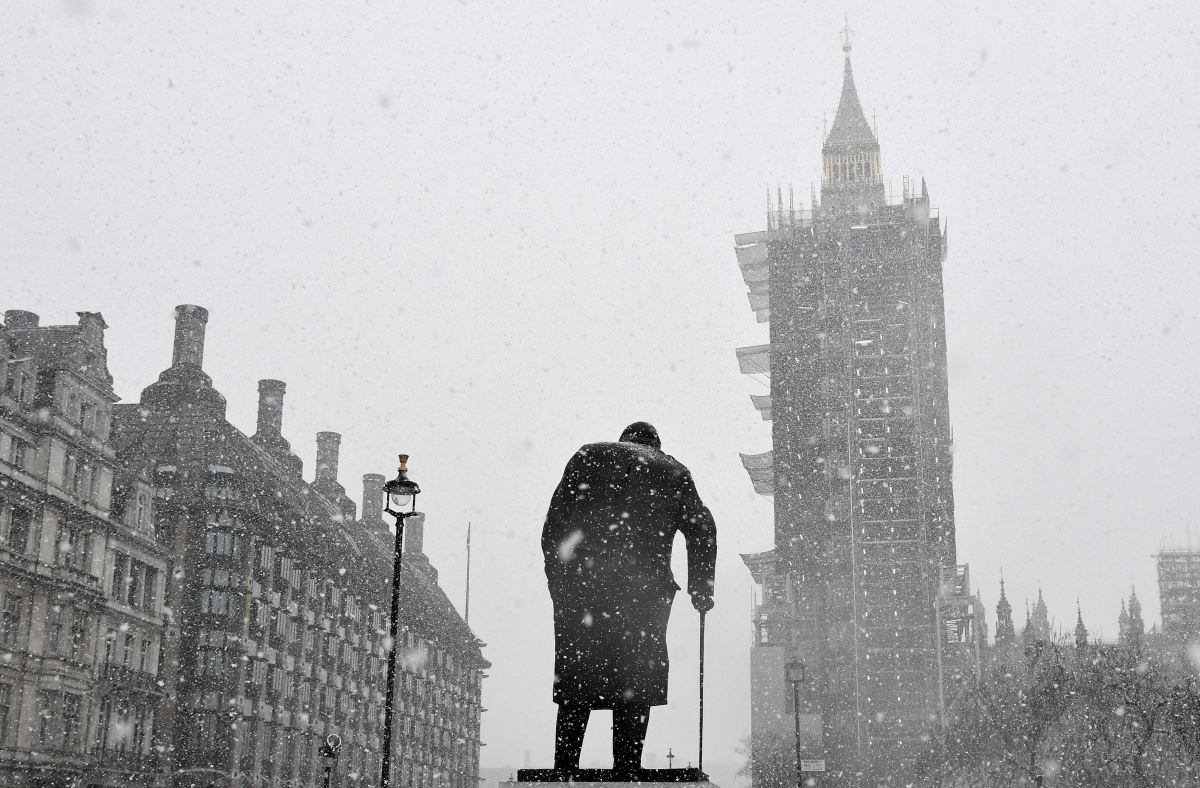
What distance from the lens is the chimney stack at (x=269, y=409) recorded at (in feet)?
205

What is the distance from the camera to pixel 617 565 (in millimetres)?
7867

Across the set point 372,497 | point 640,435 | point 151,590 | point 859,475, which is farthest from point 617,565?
point 372,497

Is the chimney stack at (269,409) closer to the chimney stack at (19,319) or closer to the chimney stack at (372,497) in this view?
the chimney stack at (372,497)

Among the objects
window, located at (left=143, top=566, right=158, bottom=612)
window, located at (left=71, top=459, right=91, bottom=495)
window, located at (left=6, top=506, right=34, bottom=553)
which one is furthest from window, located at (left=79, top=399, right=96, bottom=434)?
window, located at (left=143, top=566, right=158, bottom=612)

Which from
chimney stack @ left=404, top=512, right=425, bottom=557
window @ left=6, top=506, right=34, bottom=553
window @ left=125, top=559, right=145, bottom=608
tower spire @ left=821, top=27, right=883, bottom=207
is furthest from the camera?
tower spire @ left=821, top=27, right=883, bottom=207

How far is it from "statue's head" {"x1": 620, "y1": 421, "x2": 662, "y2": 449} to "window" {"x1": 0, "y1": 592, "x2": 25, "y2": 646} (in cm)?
3217

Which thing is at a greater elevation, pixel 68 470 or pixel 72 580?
pixel 68 470

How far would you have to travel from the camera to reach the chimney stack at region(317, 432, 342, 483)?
70.8 meters

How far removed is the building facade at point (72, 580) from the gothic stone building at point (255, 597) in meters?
2.24

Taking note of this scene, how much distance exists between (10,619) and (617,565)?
1313 inches

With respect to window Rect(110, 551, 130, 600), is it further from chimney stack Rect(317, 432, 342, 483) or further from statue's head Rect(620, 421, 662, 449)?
statue's head Rect(620, 421, 662, 449)

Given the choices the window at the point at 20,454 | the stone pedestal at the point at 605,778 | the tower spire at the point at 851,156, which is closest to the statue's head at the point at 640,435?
the stone pedestal at the point at 605,778

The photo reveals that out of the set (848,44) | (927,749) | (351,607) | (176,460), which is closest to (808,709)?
(927,749)

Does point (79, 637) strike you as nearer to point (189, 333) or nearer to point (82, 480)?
point (82, 480)
